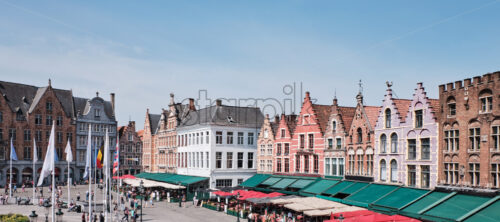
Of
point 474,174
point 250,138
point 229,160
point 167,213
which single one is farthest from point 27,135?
point 474,174

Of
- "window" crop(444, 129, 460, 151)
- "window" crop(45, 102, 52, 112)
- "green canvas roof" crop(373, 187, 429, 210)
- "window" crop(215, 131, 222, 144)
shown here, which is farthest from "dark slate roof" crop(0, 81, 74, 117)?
"window" crop(444, 129, 460, 151)

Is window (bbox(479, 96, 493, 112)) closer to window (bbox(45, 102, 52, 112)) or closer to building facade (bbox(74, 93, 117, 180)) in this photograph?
building facade (bbox(74, 93, 117, 180))

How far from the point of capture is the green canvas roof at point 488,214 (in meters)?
24.2

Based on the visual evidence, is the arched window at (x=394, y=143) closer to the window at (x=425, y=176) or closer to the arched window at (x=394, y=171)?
the arched window at (x=394, y=171)

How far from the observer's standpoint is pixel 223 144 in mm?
58156

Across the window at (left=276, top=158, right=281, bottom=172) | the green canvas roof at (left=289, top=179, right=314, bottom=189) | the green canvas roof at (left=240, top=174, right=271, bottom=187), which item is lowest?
the green canvas roof at (left=240, top=174, right=271, bottom=187)

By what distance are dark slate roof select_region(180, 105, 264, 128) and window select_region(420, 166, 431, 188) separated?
29.8 m

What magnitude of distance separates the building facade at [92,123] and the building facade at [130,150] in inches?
101

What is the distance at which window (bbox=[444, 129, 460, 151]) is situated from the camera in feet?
97.5

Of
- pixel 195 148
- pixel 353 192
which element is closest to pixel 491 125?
pixel 353 192

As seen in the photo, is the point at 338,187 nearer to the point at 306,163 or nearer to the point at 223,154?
the point at 306,163

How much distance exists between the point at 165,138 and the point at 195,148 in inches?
528

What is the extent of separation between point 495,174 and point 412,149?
7.15 m

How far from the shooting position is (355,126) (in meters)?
40.0
